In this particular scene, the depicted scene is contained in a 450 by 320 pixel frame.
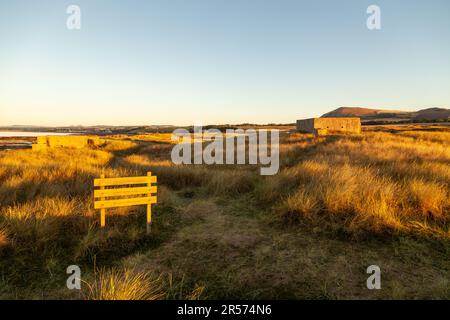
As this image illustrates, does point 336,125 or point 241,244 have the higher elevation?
point 336,125

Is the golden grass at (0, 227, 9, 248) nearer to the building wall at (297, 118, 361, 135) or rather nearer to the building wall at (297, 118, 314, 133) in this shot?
the building wall at (297, 118, 361, 135)

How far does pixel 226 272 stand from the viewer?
3959 mm

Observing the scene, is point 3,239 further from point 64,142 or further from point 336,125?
point 336,125

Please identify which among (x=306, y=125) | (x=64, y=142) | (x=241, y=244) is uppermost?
(x=306, y=125)

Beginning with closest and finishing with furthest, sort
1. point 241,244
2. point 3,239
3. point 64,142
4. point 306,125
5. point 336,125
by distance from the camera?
point 3,239
point 241,244
point 64,142
point 336,125
point 306,125

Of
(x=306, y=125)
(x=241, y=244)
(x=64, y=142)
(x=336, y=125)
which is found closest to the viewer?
(x=241, y=244)

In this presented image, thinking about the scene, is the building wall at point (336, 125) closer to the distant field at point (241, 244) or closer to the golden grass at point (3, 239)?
the distant field at point (241, 244)

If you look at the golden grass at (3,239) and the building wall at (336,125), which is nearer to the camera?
the golden grass at (3,239)

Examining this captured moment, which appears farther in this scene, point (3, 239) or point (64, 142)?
point (64, 142)

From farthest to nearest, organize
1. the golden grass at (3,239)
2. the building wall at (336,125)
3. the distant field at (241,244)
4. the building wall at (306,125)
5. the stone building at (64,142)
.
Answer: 1. the building wall at (306,125)
2. the building wall at (336,125)
3. the stone building at (64,142)
4. the golden grass at (3,239)
5. the distant field at (241,244)

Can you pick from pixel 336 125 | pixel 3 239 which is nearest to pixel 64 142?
pixel 3 239

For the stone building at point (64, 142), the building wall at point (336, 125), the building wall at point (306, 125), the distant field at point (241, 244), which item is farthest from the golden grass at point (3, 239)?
the building wall at point (306, 125)
